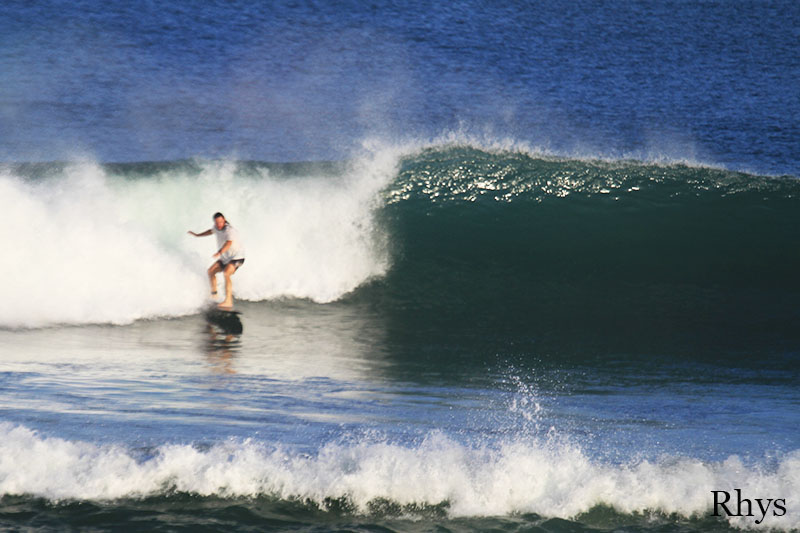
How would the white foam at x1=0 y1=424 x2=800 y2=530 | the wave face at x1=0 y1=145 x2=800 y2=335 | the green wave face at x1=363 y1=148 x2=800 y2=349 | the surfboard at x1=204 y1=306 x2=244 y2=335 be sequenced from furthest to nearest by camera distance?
the wave face at x1=0 y1=145 x2=800 y2=335 < the green wave face at x1=363 y1=148 x2=800 y2=349 < the surfboard at x1=204 y1=306 x2=244 y2=335 < the white foam at x1=0 y1=424 x2=800 y2=530

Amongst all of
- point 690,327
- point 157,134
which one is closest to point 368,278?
point 690,327

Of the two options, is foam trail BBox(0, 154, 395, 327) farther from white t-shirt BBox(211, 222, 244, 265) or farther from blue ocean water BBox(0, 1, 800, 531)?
white t-shirt BBox(211, 222, 244, 265)

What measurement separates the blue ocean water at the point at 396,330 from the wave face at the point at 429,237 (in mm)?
40

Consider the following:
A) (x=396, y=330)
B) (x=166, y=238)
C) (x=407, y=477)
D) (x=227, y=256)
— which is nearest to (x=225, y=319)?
(x=227, y=256)

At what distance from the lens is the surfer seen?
10016 millimetres

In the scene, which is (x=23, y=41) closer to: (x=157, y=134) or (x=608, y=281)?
(x=157, y=134)

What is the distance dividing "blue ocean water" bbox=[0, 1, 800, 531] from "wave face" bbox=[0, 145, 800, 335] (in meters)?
0.04

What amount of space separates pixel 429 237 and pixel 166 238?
3.51m

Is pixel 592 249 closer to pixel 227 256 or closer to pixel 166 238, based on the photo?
pixel 227 256

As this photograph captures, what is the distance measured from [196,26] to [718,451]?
1372 inches

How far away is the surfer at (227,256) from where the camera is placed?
1002 cm

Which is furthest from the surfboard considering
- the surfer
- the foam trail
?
the foam trail

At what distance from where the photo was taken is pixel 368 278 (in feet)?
36.0

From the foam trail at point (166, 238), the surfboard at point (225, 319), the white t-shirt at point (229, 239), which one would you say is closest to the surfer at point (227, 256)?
the white t-shirt at point (229, 239)
